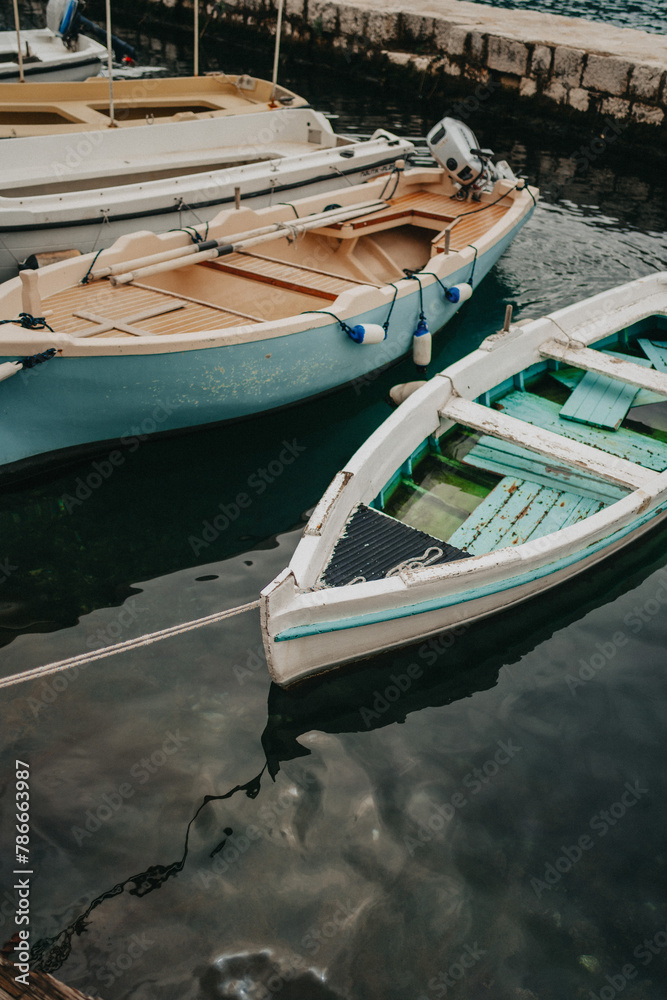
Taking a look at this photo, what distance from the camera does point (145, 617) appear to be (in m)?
4.86

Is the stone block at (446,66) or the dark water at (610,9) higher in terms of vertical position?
the dark water at (610,9)

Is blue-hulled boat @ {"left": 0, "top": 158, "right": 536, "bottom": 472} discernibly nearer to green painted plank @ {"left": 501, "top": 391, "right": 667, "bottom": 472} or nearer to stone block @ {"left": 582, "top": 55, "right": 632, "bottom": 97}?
green painted plank @ {"left": 501, "top": 391, "right": 667, "bottom": 472}

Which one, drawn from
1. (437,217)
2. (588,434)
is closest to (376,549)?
(588,434)

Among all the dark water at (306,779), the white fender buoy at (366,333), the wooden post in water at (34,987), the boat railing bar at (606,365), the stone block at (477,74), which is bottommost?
the dark water at (306,779)

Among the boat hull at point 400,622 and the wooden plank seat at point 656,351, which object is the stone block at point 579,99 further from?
the boat hull at point 400,622

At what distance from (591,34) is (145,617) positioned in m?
16.1

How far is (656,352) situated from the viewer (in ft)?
24.4

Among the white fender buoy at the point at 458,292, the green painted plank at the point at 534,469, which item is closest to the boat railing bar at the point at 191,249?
the white fender buoy at the point at 458,292

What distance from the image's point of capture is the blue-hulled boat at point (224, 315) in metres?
5.49

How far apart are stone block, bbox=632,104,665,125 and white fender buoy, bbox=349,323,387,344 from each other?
10.4 meters

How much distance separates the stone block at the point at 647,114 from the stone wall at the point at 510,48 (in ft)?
0.05

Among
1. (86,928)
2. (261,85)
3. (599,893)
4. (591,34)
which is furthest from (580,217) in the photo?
(86,928)

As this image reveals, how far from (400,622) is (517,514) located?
134 centimetres

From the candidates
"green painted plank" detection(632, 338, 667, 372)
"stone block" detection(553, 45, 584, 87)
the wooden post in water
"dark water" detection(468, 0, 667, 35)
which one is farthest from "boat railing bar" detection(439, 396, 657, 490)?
"dark water" detection(468, 0, 667, 35)
